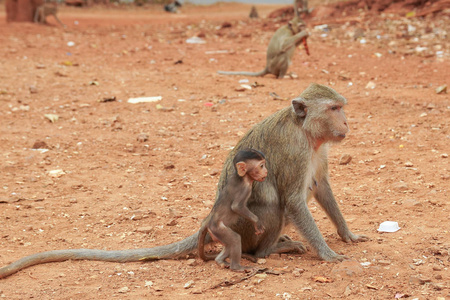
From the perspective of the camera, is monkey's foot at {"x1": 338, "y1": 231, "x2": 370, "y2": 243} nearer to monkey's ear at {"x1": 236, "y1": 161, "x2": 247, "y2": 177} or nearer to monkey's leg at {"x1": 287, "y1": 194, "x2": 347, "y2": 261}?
monkey's leg at {"x1": 287, "y1": 194, "x2": 347, "y2": 261}

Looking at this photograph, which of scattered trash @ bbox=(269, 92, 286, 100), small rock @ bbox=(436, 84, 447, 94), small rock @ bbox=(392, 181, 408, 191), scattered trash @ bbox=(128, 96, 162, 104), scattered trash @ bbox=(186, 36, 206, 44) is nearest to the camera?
small rock @ bbox=(392, 181, 408, 191)

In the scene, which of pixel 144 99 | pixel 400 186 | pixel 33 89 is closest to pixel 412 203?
pixel 400 186

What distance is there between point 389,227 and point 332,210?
22.3 inches

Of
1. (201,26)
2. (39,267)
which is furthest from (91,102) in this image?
(201,26)

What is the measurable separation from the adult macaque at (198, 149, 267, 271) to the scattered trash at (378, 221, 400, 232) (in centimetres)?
140

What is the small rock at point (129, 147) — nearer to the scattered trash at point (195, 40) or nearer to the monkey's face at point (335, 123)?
the monkey's face at point (335, 123)

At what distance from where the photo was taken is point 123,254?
16.9 feet

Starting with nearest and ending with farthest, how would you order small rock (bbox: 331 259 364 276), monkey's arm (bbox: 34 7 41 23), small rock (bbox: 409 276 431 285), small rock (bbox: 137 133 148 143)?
1. small rock (bbox: 409 276 431 285)
2. small rock (bbox: 331 259 364 276)
3. small rock (bbox: 137 133 148 143)
4. monkey's arm (bbox: 34 7 41 23)

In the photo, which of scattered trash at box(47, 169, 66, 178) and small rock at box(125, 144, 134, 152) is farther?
small rock at box(125, 144, 134, 152)

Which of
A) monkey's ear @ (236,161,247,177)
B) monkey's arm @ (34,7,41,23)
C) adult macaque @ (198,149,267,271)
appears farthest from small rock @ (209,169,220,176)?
monkey's arm @ (34,7,41,23)

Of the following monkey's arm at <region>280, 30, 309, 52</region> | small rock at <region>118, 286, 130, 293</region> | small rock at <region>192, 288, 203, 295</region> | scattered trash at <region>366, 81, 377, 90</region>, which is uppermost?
monkey's arm at <region>280, 30, 309, 52</region>

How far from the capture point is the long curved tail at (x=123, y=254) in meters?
5.13

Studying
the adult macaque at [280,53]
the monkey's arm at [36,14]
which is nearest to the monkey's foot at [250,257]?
the adult macaque at [280,53]

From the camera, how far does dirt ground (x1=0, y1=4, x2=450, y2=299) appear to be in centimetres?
473
